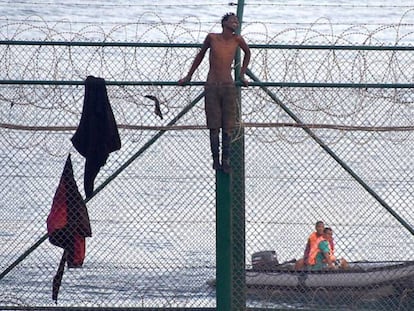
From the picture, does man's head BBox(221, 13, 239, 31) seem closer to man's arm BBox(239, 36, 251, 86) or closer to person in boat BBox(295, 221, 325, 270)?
man's arm BBox(239, 36, 251, 86)

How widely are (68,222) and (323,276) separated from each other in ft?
8.15

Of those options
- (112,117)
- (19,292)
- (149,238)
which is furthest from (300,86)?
(149,238)

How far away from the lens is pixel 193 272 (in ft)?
38.7

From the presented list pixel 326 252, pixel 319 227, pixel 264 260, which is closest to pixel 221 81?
pixel 319 227

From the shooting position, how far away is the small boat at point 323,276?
11062mm

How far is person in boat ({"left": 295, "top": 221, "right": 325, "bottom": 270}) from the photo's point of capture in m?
11.0

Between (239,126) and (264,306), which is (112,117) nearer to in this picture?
(239,126)

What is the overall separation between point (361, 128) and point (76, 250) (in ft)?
9.18

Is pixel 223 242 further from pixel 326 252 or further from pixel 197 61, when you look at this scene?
pixel 197 61

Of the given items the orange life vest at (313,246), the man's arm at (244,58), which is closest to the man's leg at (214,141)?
the man's arm at (244,58)

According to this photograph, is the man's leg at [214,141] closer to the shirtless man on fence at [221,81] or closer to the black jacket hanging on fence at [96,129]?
the shirtless man on fence at [221,81]

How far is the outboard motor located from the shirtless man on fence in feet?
5.17

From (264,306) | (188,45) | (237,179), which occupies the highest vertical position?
(188,45)

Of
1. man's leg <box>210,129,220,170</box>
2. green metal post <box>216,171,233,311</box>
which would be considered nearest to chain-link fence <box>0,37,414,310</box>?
green metal post <box>216,171,233,311</box>
